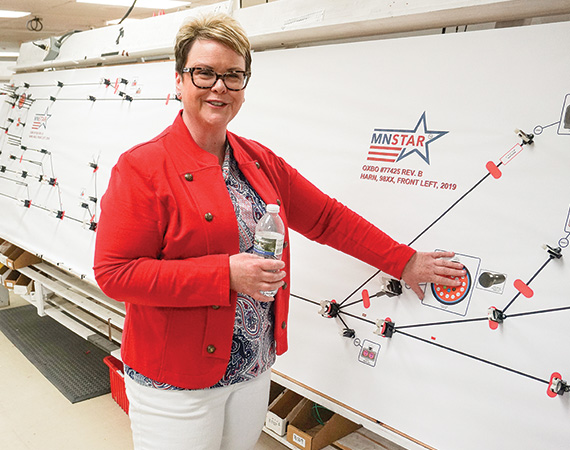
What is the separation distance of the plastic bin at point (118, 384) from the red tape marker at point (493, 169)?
222 centimetres

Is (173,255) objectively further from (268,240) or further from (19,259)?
(19,259)

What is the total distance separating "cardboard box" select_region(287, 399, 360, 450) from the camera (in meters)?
1.65

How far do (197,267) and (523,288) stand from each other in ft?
2.82

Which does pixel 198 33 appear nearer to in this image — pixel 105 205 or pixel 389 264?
pixel 105 205

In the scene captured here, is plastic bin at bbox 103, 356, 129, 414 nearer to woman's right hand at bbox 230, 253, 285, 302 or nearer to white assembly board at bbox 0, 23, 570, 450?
white assembly board at bbox 0, 23, 570, 450

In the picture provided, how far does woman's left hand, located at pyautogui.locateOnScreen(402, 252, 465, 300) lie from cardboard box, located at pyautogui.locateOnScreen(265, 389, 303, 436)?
2.63 feet

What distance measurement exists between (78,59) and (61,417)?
89.2 inches

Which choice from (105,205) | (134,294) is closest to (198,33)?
(105,205)

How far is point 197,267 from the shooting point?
105 centimetres

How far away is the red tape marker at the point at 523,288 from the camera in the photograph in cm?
118

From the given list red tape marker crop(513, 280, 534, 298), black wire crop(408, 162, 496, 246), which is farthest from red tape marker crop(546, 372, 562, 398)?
black wire crop(408, 162, 496, 246)

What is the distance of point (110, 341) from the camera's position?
312cm

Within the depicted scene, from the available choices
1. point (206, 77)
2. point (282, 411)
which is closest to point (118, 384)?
point (282, 411)

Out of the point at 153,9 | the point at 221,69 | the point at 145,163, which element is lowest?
the point at 145,163
